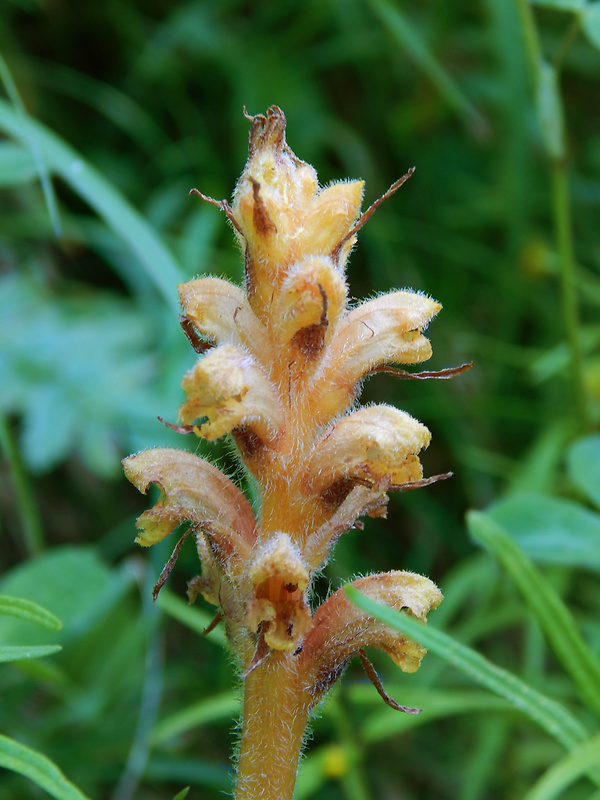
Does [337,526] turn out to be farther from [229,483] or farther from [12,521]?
[12,521]

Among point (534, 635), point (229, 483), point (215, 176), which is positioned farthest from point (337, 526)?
point (215, 176)

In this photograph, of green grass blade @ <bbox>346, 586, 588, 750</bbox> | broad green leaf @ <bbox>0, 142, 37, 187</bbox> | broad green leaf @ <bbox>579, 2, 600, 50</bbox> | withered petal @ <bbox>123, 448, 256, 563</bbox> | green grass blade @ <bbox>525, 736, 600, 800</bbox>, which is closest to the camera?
green grass blade @ <bbox>346, 586, 588, 750</bbox>

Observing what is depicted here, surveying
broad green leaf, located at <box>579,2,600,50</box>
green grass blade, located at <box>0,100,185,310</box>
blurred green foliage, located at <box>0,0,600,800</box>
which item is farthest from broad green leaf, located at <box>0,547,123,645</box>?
broad green leaf, located at <box>579,2,600,50</box>

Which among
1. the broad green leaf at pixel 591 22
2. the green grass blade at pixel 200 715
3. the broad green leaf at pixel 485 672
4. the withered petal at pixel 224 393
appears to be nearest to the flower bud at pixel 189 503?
the withered petal at pixel 224 393

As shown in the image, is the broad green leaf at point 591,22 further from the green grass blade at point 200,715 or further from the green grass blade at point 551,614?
the green grass blade at point 200,715

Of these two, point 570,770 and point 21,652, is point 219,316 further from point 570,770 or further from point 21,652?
point 570,770

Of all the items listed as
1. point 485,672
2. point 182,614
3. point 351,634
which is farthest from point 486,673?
point 182,614

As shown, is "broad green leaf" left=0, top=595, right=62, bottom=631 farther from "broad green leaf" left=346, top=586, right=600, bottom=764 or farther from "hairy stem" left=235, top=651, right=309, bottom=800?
"broad green leaf" left=346, top=586, right=600, bottom=764
